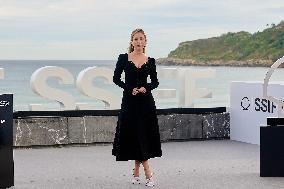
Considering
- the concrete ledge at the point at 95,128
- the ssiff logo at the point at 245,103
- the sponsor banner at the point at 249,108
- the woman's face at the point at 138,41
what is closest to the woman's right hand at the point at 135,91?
the woman's face at the point at 138,41

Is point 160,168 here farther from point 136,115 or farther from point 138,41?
Answer: point 138,41

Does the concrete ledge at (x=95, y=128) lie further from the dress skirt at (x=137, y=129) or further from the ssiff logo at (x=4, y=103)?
the ssiff logo at (x=4, y=103)

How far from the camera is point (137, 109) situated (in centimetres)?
834

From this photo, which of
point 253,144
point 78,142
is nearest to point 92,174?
point 78,142

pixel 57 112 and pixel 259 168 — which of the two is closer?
pixel 259 168

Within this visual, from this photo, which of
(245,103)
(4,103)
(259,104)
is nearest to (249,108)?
(245,103)

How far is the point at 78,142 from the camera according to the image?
12203 mm

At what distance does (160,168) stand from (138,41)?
85.9 inches

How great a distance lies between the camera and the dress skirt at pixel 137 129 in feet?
27.4

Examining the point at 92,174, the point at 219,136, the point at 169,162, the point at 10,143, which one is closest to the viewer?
the point at 10,143

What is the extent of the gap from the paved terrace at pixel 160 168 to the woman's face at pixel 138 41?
4.90ft

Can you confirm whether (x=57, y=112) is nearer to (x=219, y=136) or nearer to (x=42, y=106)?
(x=42, y=106)

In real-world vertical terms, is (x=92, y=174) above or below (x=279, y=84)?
below

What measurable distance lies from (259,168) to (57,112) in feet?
12.4
